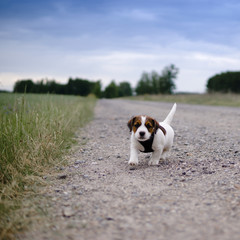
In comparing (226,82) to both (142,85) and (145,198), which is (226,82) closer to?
(142,85)

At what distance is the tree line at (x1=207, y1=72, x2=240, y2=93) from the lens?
48.1 meters

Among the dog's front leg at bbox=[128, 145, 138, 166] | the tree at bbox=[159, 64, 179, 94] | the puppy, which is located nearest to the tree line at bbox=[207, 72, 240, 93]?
the tree at bbox=[159, 64, 179, 94]

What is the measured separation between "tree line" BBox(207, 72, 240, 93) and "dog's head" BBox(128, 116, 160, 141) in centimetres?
4518

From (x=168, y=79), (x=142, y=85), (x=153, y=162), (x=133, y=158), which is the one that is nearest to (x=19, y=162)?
(x=133, y=158)

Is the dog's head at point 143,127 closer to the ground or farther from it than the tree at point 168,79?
closer to the ground

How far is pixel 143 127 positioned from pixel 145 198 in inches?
52.3

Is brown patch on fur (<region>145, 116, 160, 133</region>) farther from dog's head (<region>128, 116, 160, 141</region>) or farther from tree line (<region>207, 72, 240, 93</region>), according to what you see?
tree line (<region>207, 72, 240, 93</region>)

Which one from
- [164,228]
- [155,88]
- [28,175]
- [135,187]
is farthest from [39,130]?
[155,88]

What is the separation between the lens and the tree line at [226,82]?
4808cm

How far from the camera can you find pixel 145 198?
3102 millimetres

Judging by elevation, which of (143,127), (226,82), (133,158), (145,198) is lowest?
(145,198)

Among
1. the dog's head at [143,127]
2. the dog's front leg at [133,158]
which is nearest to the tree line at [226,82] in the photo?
the dog's front leg at [133,158]

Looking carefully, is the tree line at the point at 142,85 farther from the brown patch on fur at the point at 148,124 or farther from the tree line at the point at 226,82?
the tree line at the point at 226,82

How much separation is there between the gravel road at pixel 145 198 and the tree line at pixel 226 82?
4497cm
